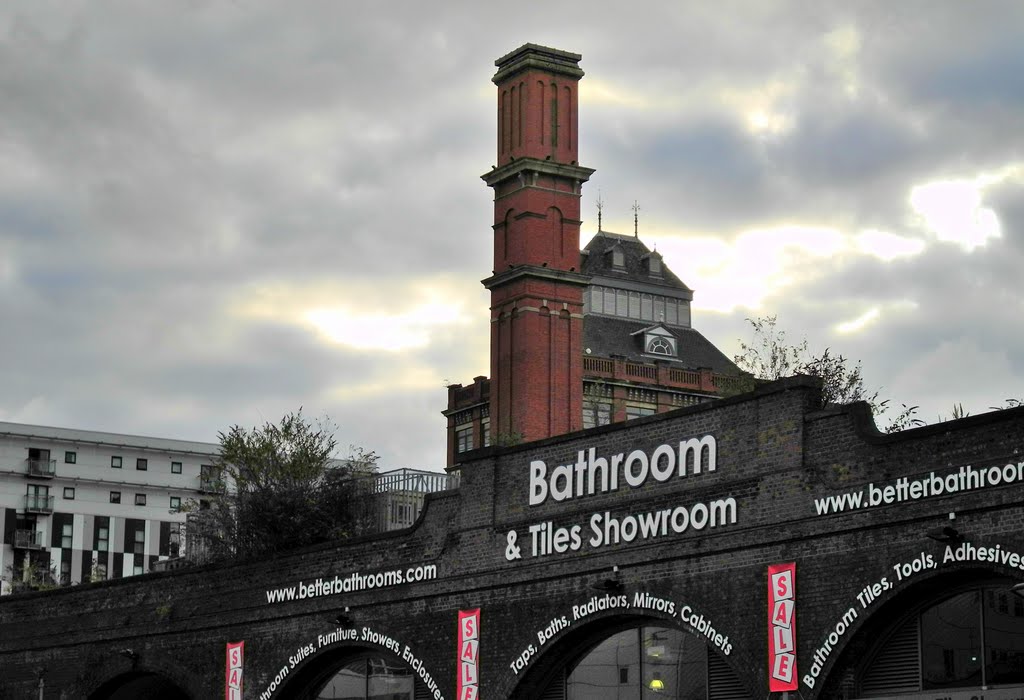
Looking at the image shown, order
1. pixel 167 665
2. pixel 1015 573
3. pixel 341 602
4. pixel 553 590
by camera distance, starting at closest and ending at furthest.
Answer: pixel 1015 573, pixel 553 590, pixel 341 602, pixel 167 665

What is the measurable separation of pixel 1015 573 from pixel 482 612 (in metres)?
10.6

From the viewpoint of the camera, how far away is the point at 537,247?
82.7 meters

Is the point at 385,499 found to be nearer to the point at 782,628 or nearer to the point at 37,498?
the point at 782,628

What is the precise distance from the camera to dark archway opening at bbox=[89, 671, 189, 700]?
38531 millimetres

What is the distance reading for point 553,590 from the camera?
2858 centimetres

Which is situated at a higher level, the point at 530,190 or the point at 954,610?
the point at 530,190

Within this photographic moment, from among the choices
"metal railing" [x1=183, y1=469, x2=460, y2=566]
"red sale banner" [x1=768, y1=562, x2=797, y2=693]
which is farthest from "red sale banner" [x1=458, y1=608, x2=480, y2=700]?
"red sale banner" [x1=768, y1=562, x2=797, y2=693]

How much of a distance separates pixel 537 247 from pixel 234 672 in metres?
49.3

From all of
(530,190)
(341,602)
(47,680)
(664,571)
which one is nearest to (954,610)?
(664,571)

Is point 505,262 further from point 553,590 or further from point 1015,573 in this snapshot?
point 1015,573

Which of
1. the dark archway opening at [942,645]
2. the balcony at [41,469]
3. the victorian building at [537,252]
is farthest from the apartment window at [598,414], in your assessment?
→ the dark archway opening at [942,645]

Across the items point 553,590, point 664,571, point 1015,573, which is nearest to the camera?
point 1015,573

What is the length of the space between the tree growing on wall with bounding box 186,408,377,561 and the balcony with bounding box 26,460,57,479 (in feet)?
252

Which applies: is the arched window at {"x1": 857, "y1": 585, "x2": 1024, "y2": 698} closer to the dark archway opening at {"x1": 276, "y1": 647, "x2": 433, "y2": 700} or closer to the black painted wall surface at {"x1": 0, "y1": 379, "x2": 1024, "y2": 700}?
the black painted wall surface at {"x1": 0, "y1": 379, "x2": 1024, "y2": 700}
